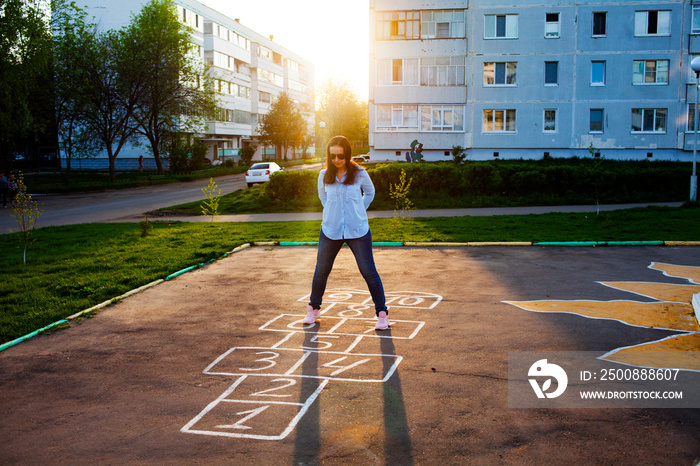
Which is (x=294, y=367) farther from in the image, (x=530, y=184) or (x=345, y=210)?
(x=530, y=184)

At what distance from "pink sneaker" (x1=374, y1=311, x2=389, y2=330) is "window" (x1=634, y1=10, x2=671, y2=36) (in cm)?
3931

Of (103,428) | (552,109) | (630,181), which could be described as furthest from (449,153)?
(103,428)

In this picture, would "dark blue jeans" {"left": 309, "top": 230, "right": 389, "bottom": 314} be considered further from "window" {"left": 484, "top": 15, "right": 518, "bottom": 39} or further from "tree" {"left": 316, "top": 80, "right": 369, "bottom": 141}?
"tree" {"left": 316, "top": 80, "right": 369, "bottom": 141}

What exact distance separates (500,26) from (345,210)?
120ft

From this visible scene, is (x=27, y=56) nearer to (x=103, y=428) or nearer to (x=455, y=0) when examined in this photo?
(x=455, y=0)

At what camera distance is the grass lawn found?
789 centimetres

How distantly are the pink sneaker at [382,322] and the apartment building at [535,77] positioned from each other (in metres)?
34.2

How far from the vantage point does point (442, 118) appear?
39.8 metres

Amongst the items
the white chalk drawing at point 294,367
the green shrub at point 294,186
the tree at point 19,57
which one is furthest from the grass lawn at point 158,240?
the tree at point 19,57

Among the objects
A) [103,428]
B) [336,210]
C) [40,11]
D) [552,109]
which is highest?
[40,11]

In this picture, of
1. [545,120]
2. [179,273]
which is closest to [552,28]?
[545,120]

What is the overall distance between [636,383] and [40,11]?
37.5 meters

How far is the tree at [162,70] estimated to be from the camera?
129 feet

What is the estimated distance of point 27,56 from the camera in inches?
1241
